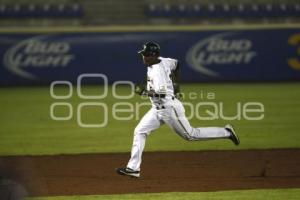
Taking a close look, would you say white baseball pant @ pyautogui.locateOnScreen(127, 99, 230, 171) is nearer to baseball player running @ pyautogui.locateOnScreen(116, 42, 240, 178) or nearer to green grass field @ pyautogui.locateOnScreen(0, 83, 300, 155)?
baseball player running @ pyautogui.locateOnScreen(116, 42, 240, 178)

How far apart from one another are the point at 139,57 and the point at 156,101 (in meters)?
13.0

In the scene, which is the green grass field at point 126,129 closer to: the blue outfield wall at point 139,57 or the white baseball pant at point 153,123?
the white baseball pant at point 153,123

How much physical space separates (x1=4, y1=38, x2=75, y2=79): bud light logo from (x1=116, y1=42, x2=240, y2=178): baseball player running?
13.2m

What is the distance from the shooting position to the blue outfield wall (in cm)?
2212

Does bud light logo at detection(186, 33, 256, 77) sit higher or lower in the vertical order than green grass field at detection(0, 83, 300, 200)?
higher

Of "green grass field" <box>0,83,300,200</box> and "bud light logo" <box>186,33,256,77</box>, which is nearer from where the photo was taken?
"green grass field" <box>0,83,300,200</box>


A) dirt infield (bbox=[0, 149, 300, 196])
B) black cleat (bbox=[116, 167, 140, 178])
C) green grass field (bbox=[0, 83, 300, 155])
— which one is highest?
black cleat (bbox=[116, 167, 140, 178])

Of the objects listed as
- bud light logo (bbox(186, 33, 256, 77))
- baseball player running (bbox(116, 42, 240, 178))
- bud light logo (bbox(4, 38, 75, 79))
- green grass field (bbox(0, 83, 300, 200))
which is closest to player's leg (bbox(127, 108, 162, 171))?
baseball player running (bbox(116, 42, 240, 178))

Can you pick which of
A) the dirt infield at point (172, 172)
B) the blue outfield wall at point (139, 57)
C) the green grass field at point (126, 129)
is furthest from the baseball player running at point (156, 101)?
the blue outfield wall at point (139, 57)

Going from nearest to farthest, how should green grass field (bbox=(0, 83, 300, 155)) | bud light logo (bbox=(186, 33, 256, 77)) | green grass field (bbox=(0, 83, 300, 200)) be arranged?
green grass field (bbox=(0, 83, 300, 200))
green grass field (bbox=(0, 83, 300, 155))
bud light logo (bbox=(186, 33, 256, 77))

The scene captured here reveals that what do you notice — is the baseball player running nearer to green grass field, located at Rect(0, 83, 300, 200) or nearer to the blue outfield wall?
green grass field, located at Rect(0, 83, 300, 200)

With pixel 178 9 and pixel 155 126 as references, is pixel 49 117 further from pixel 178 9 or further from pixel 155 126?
pixel 178 9

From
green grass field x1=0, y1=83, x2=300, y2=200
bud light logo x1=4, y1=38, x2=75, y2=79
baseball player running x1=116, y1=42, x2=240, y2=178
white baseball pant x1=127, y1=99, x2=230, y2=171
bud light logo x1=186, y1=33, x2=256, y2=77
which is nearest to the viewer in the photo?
baseball player running x1=116, y1=42, x2=240, y2=178

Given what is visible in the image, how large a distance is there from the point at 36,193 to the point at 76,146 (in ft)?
27.2
